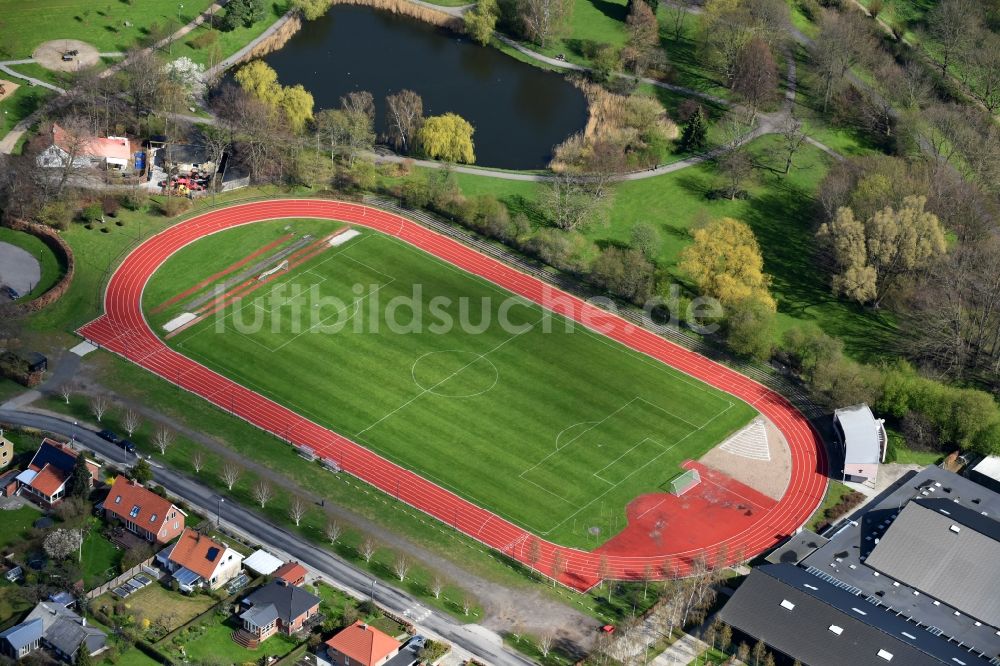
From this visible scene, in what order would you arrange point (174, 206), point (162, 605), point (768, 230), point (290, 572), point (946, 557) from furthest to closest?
point (768, 230) → point (174, 206) → point (946, 557) → point (290, 572) → point (162, 605)

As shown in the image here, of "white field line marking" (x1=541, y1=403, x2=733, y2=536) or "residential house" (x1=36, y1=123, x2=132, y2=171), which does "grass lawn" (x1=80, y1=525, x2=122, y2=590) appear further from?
"residential house" (x1=36, y1=123, x2=132, y2=171)

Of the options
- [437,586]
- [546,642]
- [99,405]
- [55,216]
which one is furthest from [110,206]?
[546,642]

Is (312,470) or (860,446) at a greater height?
(860,446)

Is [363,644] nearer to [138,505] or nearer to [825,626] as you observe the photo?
[138,505]

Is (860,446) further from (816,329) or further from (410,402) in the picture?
(410,402)

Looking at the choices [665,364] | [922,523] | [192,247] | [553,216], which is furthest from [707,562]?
[192,247]
